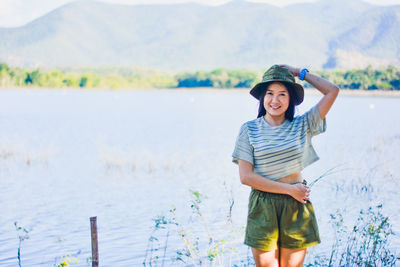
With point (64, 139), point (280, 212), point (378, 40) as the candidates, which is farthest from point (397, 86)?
point (378, 40)

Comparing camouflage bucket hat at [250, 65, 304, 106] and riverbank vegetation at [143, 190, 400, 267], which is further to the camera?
riverbank vegetation at [143, 190, 400, 267]

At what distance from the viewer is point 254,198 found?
3117mm

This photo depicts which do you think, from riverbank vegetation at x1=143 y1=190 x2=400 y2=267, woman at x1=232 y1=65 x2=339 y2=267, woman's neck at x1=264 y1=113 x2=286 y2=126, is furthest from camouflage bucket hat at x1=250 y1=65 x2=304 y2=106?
riverbank vegetation at x1=143 y1=190 x2=400 y2=267

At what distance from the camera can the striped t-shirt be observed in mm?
3055

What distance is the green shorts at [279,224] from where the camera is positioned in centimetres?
304

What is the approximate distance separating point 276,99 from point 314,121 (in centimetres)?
26

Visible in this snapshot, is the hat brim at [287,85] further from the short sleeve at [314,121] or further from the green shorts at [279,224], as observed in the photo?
the green shorts at [279,224]

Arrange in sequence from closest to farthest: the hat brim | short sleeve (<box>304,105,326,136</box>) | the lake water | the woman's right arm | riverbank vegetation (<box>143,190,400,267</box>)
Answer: the woman's right arm
short sleeve (<box>304,105,326,136</box>)
the hat brim
riverbank vegetation (<box>143,190,400,267</box>)
the lake water

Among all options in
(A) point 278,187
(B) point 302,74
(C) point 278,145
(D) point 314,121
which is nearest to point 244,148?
(C) point 278,145

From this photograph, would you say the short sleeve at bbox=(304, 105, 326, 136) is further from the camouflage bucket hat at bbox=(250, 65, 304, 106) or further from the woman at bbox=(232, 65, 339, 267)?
the camouflage bucket hat at bbox=(250, 65, 304, 106)

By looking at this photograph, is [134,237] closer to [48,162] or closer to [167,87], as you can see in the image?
[48,162]

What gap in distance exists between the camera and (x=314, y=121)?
3117 millimetres

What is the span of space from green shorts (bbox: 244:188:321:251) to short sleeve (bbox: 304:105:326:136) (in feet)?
1.41

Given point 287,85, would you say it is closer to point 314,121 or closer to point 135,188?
point 314,121
